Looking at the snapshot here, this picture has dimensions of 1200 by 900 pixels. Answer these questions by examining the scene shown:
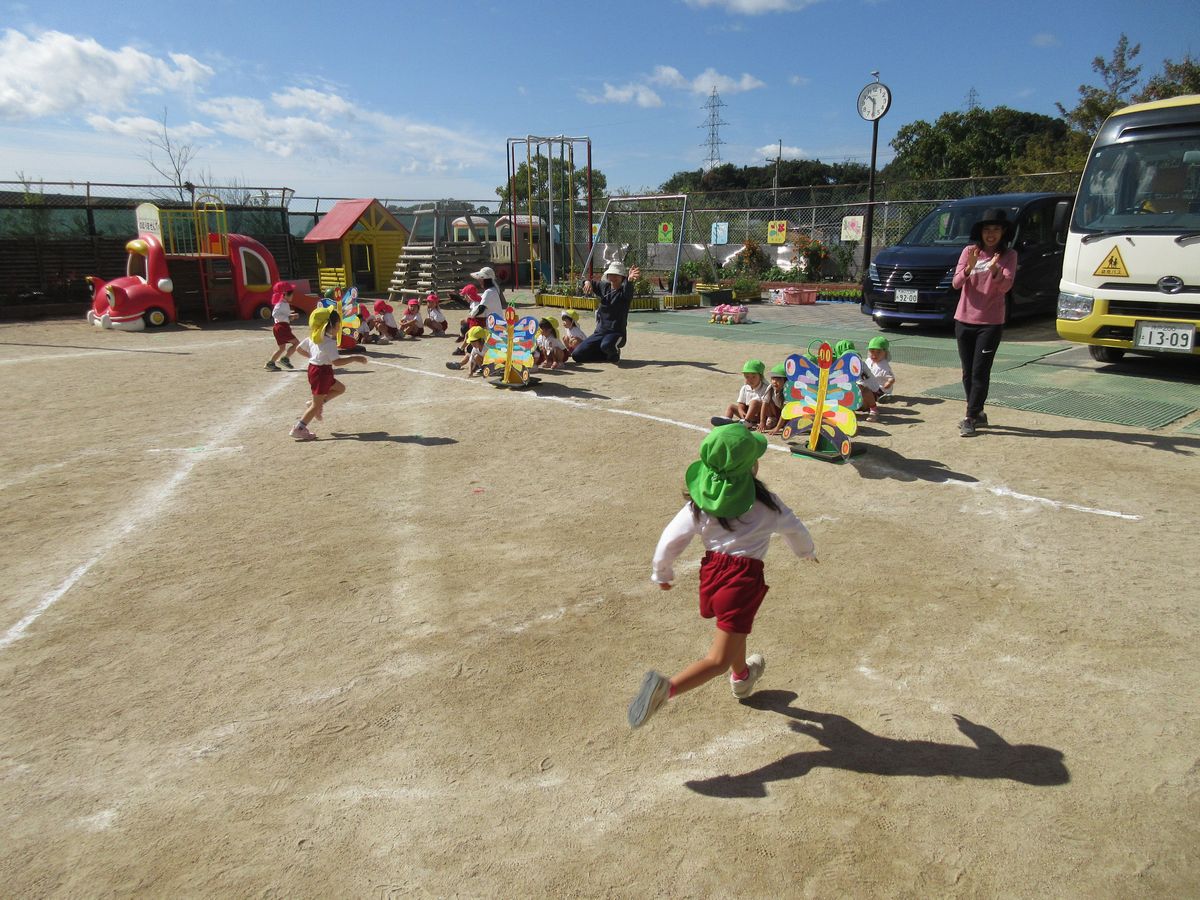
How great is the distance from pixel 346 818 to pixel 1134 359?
12087 mm

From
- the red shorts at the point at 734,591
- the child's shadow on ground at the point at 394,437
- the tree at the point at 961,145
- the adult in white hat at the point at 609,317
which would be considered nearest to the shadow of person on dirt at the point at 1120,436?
the child's shadow on ground at the point at 394,437

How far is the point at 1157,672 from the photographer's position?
3.86 m

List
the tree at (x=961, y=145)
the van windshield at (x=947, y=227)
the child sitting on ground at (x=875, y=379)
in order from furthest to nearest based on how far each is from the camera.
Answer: the tree at (x=961, y=145)
the van windshield at (x=947, y=227)
the child sitting on ground at (x=875, y=379)

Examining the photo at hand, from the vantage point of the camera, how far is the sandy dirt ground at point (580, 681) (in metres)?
2.82

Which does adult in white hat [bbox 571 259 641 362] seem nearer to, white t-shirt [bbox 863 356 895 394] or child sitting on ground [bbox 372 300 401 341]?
white t-shirt [bbox 863 356 895 394]

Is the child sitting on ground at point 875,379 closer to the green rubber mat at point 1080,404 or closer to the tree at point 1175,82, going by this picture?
the green rubber mat at point 1080,404

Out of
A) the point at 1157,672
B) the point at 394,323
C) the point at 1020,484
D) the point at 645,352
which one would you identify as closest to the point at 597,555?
the point at 1157,672

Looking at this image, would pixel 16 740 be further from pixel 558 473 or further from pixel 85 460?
pixel 85 460

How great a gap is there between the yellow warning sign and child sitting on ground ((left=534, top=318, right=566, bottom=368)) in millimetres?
7016

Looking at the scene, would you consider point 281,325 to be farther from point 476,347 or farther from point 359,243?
point 359,243

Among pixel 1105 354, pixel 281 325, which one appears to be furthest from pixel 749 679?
pixel 281 325

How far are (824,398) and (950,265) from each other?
806 centimetres

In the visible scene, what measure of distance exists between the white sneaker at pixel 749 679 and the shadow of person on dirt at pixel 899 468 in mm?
3587

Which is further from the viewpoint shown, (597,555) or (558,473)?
(558,473)
